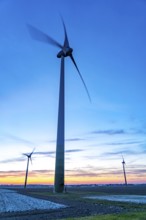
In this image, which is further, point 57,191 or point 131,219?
point 57,191

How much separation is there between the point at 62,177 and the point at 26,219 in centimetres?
3683

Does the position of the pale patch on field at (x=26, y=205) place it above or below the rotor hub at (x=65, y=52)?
below

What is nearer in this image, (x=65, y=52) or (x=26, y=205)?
(x=26, y=205)

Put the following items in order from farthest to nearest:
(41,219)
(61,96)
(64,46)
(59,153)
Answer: (64,46) < (61,96) < (59,153) < (41,219)

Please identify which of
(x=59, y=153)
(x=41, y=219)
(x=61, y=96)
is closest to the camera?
(x=41, y=219)

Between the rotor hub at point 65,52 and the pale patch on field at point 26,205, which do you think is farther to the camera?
the rotor hub at point 65,52

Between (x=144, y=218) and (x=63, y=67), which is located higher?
(x=63, y=67)

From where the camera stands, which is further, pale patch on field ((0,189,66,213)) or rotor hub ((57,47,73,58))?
rotor hub ((57,47,73,58))

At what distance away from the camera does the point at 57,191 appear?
6038cm

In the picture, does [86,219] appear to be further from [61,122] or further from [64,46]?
[64,46]

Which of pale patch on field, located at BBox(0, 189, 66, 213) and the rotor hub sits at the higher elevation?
the rotor hub

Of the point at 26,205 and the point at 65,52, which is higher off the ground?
the point at 65,52

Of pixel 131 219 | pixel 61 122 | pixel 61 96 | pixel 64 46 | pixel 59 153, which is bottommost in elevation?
pixel 131 219

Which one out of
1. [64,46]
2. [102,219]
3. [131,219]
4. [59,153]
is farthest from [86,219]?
[64,46]
